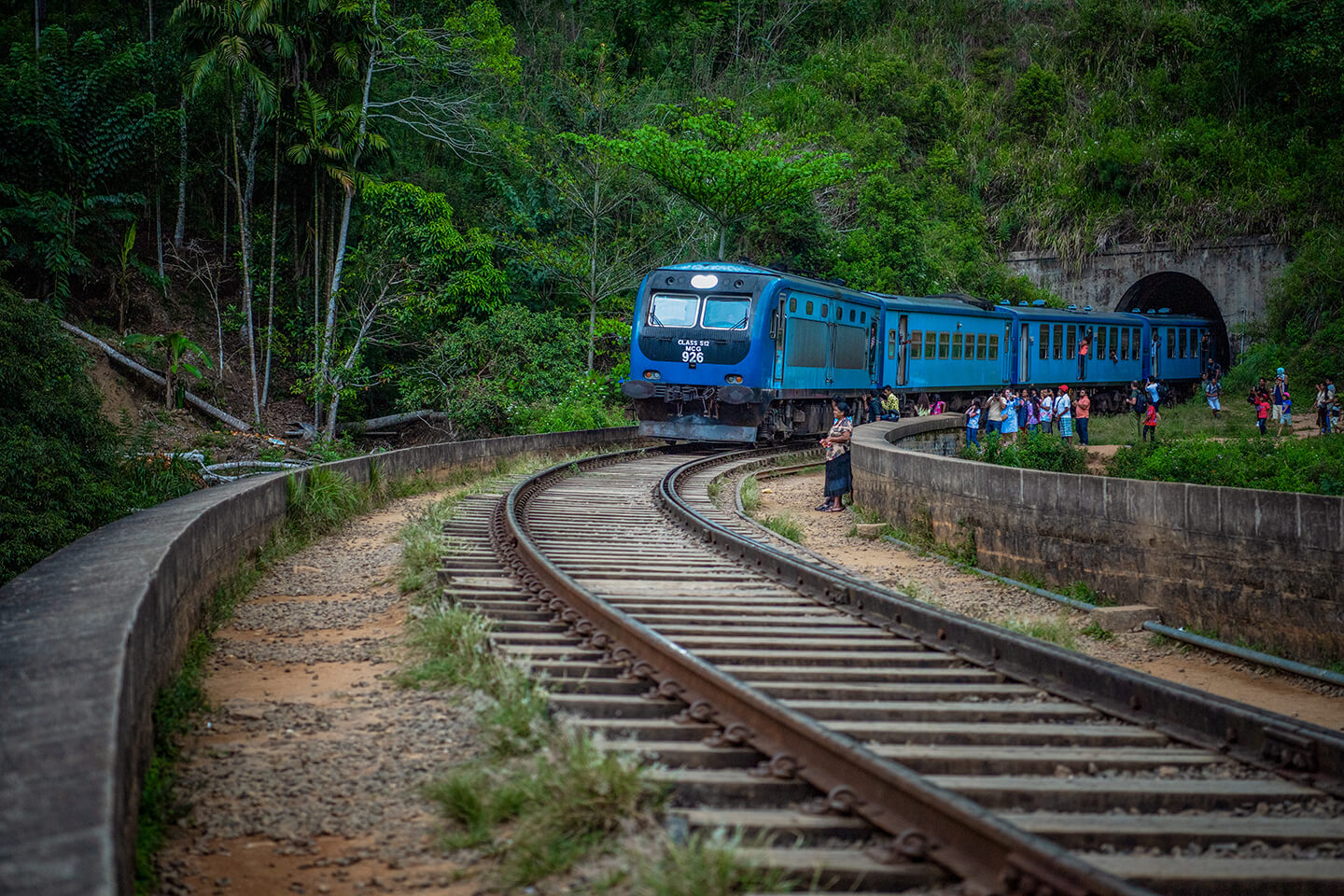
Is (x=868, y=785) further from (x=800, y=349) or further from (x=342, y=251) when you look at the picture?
(x=342, y=251)

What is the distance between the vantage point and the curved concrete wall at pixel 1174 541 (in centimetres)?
841

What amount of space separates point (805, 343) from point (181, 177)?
16.7 m

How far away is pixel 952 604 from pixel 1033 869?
7.00 m

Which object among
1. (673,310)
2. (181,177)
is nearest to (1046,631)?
(673,310)

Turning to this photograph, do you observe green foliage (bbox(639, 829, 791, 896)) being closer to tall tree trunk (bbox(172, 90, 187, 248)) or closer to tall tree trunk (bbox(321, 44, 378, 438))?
tall tree trunk (bbox(321, 44, 378, 438))

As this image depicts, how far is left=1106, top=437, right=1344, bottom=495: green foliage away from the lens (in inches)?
581

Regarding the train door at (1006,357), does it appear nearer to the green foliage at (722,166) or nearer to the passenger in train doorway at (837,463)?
the green foliage at (722,166)

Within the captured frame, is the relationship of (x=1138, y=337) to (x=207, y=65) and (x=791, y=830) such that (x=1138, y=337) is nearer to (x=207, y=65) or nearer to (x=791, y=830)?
(x=207, y=65)

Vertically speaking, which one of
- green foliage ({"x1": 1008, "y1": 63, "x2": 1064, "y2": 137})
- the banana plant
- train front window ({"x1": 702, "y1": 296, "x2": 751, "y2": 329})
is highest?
green foliage ({"x1": 1008, "y1": 63, "x2": 1064, "y2": 137})

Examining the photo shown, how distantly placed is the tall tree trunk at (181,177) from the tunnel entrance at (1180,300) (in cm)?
3268

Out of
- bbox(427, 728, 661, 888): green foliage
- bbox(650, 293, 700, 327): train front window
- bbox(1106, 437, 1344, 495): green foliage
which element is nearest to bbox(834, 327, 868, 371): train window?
bbox(650, 293, 700, 327): train front window

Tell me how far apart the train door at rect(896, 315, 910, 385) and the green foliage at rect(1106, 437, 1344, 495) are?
930 cm

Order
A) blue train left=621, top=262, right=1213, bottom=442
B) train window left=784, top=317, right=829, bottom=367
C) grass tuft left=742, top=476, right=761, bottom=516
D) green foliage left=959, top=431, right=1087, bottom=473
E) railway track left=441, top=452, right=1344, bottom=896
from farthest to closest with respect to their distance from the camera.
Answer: train window left=784, top=317, right=829, bottom=367 < blue train left=621, top=262, right=1213, bottom=442 < green foliage left=959, top=431, right=1087, bottom=473 < grass tuft left=742, top=476, right=761, bottom=516 < railway track left=441, top=452, right=1344, bottom=896

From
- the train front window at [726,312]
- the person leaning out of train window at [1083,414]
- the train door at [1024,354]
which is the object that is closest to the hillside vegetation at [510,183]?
the train front window at [726,312]
